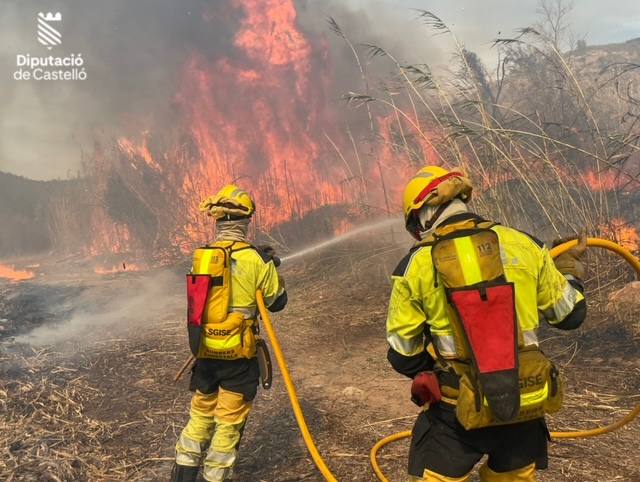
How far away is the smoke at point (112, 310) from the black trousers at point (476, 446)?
635cm

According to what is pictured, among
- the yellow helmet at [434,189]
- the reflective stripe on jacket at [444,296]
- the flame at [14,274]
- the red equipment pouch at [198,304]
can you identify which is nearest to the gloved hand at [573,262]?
the reflective stripe on jacket at [444,296]

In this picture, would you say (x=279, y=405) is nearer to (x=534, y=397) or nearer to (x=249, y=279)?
(x=249, y=279)

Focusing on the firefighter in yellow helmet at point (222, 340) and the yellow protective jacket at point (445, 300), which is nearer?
the yellow protective jacket at point (445, 300)

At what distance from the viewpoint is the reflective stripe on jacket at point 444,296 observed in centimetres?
192

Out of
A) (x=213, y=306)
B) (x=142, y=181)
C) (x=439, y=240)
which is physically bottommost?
(x=213, y=306)

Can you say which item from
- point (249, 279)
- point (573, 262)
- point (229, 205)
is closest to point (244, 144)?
point (229, 205)

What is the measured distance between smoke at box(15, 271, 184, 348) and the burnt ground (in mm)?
293

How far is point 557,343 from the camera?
5.64 m

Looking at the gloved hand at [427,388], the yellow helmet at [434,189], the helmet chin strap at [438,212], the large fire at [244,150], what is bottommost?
the gloved hand at [427,388]

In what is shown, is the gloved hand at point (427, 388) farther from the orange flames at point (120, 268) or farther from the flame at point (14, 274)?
the flame at point (14, 274)

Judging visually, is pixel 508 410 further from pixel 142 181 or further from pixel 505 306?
pixel 142 181

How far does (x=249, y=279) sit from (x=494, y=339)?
6.41 feet

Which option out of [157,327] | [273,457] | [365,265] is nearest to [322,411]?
[273,457]

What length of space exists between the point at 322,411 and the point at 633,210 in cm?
837
